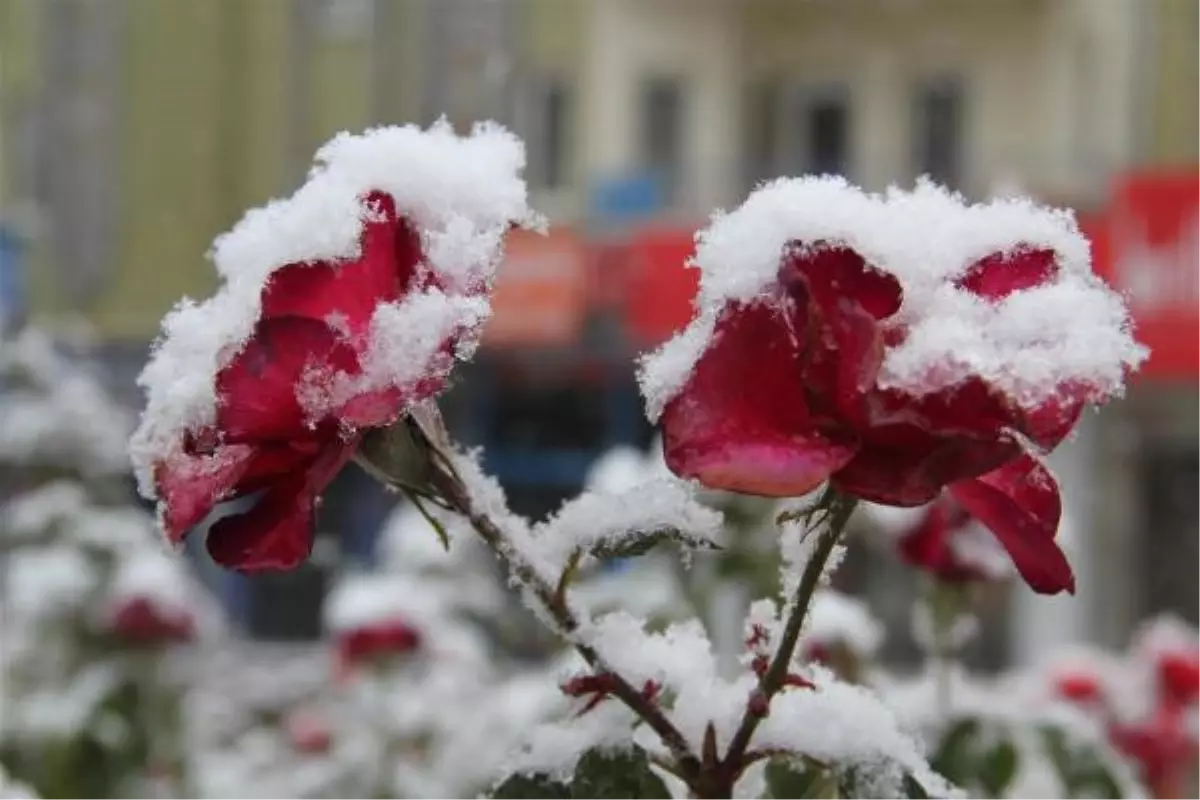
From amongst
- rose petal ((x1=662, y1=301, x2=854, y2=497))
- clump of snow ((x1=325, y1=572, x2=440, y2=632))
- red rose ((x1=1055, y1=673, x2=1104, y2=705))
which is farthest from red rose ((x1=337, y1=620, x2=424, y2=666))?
rose petal ((x1=662, y1=301, x2=854, y2=497))

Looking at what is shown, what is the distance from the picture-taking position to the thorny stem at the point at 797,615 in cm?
42

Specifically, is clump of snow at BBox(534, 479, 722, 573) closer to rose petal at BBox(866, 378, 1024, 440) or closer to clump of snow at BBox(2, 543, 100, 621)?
rose petal at BBox(866, 378, 1024, 440)

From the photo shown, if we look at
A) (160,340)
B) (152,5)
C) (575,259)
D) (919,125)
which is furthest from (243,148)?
(160,340)

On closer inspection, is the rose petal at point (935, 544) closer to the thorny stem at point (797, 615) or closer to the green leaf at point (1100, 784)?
the green leaf at point (1100, 784)

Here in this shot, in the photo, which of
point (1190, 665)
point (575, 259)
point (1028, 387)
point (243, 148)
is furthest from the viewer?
point (243, 148)

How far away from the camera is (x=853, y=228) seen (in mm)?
408

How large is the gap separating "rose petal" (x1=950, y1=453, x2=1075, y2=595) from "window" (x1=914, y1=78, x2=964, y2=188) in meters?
6.28

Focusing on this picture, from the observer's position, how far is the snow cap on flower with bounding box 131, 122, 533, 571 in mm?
415

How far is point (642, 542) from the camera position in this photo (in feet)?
1.49

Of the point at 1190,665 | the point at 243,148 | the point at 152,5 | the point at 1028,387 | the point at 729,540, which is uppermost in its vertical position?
the point at 152,5

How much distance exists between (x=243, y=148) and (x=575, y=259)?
165 centimetres

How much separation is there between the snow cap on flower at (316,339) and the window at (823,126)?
20.6 ft

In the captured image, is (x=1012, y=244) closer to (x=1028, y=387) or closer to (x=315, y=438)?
(x=1028, y=387)

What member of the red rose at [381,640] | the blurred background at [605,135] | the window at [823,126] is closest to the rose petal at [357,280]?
the red rose at [381,640]
